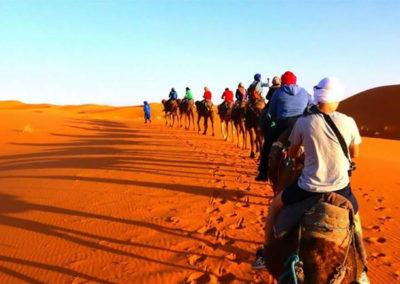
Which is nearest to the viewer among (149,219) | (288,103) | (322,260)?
(322,260)

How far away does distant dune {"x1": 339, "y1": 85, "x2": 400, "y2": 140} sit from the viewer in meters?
41.9

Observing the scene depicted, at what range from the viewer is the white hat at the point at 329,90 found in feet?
11.1

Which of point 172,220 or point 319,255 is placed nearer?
point 319,255

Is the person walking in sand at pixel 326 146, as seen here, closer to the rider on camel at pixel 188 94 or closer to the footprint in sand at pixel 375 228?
the footprint in sand at pixel 375 228

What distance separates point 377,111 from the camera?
5281cm

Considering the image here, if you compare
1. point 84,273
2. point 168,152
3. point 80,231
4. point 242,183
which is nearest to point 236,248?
point 84,273

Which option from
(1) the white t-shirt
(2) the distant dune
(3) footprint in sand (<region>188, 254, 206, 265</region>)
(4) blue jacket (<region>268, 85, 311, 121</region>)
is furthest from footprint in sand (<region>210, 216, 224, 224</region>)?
(2) the distant dune

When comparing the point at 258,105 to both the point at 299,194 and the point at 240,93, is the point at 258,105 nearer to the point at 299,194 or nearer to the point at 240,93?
the point at 240,93

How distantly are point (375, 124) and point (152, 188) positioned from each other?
43.8 metres

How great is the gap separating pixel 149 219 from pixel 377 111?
5288cm

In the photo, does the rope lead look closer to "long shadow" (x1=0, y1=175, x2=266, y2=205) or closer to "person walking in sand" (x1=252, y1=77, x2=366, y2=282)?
"person walking in sand" (x1=252, y1=77, x2=366, y2=282)

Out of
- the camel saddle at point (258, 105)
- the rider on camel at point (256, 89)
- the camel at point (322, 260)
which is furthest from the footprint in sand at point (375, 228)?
the camel saddle at point (258, 105)

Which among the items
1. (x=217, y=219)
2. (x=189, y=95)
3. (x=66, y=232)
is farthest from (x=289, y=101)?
(x=189, y=95)

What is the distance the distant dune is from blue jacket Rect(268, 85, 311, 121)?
36461 mm
